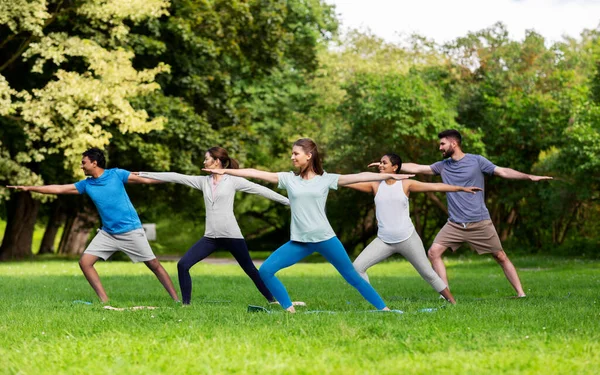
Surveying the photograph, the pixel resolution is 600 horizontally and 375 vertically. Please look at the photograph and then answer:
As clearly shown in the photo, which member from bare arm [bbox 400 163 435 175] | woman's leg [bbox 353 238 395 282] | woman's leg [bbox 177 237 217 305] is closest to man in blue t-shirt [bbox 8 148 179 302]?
woman's leg [bbox 177 237 217 305]

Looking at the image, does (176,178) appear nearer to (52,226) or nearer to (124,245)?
(124,245)

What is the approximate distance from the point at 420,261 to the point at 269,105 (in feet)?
97.7

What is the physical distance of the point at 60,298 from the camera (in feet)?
43.2

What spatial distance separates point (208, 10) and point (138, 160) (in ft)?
19.6

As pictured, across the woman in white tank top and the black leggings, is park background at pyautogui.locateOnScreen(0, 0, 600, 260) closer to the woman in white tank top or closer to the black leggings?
the black leggings

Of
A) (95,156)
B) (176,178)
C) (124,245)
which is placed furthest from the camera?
(124,245)

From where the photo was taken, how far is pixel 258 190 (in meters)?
10.9

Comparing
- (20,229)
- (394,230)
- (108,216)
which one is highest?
(394,230)

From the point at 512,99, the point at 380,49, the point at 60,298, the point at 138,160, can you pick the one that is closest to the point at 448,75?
the point at 512,99

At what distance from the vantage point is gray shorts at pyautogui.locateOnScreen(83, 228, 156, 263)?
1205 centimetres

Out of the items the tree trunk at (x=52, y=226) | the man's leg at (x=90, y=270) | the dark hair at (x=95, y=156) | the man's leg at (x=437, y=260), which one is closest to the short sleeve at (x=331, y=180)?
the man's leg at (x=437, y=260)

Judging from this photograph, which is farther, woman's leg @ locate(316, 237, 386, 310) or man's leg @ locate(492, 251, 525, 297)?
man's leg @ locate(492, 251, 525, 297)

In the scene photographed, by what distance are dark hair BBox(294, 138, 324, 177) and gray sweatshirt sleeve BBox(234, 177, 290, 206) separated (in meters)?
0.98

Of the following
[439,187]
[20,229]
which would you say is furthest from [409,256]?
[20,229]
